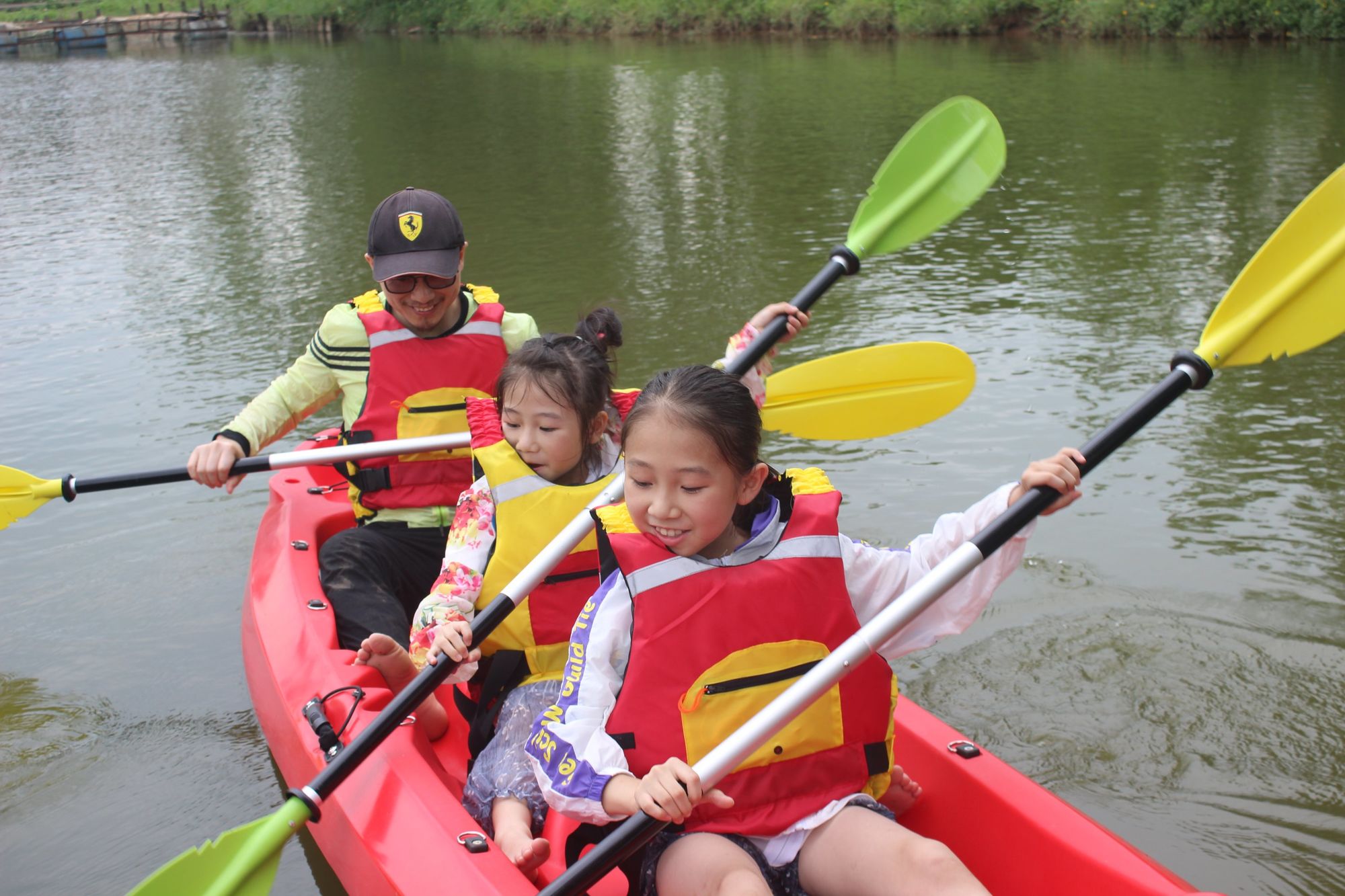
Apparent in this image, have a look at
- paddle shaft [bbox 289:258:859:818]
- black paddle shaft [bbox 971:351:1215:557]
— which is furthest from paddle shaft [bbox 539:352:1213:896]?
paddle shaft [bbox 289:258:859:818]

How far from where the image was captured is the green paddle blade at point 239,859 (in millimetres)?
2277

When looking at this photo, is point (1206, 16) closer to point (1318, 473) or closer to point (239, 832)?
point (1318, 473)

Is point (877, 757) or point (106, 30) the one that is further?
point (106, 30)

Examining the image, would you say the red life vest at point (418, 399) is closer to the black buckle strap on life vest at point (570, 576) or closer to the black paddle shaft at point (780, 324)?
the black paddle shaft at point (780, 324)

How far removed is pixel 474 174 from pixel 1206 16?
11.8m

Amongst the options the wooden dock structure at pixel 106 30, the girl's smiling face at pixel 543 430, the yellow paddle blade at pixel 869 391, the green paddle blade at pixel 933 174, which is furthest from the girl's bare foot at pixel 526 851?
the wooden dock structure at pixel 106 30

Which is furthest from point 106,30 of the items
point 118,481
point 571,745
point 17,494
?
point 571,745

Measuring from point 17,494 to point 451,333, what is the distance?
126 cm

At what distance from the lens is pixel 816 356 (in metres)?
6.20

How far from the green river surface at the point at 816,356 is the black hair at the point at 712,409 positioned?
0.87 meters

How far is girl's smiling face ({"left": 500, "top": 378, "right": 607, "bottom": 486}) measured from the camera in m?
2.54

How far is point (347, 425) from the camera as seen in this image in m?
3.43

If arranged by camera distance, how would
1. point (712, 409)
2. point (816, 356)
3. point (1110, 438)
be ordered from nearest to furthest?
point (712, 409), point (1110, 438), point (816, 356)

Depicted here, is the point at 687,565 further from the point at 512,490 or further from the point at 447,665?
the point at 512,490
